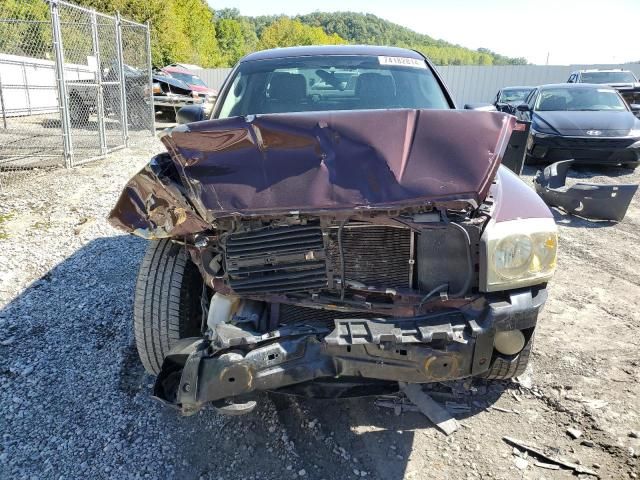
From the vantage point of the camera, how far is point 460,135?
7.38 ft

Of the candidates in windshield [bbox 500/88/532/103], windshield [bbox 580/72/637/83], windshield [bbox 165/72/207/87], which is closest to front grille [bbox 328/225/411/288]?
windshield [bbox 500/88/532/103]

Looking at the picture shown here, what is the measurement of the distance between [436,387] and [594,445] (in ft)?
2.66

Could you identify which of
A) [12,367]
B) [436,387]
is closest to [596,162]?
[436,387]

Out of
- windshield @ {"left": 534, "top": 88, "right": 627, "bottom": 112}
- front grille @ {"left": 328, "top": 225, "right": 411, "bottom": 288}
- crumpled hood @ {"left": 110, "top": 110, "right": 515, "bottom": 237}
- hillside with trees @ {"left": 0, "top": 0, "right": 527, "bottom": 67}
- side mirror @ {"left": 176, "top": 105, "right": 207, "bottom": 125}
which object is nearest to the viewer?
crumpled hood @ {"left": 110, "top": 110, "right": 515, "bottom": 237}

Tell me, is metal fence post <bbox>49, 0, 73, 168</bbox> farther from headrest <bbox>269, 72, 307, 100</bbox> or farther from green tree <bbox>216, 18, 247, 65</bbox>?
green tree <bbox>216, 18, 247, 65</bbox>

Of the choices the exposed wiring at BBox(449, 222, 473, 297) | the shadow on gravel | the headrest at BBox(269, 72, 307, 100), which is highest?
the headrest at BBox(269, 72, 307, 100)

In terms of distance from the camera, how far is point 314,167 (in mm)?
2127

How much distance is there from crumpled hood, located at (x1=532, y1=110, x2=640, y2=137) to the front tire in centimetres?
739

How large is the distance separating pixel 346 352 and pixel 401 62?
2.56 metres

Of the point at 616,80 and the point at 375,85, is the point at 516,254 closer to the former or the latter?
the point at 375,85

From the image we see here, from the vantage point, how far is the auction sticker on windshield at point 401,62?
3650 mm

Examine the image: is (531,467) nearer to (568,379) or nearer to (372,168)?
(568,379)

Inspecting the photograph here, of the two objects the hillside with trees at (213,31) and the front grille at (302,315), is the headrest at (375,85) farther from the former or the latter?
the hillside with trees at (213,31)

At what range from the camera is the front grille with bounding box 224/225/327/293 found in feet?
6.99
